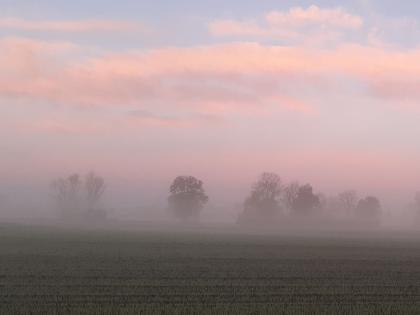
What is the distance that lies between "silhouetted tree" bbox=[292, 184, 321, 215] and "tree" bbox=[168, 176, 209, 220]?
2578cm

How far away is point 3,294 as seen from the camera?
2139 centimetres

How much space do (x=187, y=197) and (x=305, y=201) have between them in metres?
32.6

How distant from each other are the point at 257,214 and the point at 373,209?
52.8m

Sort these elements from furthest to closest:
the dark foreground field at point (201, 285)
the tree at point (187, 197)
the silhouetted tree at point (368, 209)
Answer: the silhouetted tree at point (368, 209), the tree at point (187, 197), the dark foreground field at point (201, 285)

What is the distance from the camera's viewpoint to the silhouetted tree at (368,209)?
17262 cm

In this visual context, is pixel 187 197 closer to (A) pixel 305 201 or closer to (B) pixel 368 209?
(A) pixel 305 201

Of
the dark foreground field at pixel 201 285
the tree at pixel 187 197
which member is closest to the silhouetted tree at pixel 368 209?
the tree at pixel 187 197

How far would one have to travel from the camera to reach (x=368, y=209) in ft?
578

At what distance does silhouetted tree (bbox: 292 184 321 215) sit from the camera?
5763 inches

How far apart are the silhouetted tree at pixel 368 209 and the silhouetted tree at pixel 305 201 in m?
32.4

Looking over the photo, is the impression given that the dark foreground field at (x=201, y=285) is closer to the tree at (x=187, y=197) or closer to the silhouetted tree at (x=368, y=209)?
the tree at (x=187, y=197)

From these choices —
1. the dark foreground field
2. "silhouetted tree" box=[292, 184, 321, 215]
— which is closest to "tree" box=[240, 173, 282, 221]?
"silhouetted tree" box=[292, 184, 321, 215]

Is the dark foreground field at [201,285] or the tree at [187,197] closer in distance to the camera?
the dark foreground field at [201,285]

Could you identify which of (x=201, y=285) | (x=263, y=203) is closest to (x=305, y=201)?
(x=263, y=203)
